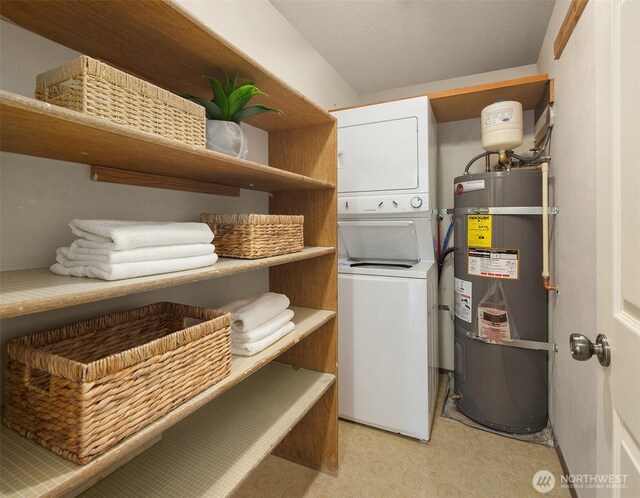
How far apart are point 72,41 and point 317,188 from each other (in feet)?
3.30

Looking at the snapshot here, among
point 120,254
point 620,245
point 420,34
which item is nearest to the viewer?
point 620,245

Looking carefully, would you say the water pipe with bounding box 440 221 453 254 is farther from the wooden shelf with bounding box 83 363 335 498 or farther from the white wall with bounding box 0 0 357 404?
the white wall with bounding box 0 0 357 404

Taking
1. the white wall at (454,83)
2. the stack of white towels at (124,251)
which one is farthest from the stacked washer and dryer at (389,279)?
the stack of white towels at (124,251)

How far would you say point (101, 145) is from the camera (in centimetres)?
75

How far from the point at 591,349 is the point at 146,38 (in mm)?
1345

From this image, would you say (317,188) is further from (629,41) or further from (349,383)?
(349,383)

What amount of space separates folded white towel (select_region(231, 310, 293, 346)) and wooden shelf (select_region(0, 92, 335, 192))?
0.56 m

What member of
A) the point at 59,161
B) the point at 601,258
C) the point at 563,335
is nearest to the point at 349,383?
the point at 563,335

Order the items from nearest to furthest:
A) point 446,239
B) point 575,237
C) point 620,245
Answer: point 620,245
point 575,237
point 446,239

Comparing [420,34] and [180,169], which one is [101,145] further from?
[420,34]

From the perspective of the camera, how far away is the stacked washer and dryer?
1855 mm

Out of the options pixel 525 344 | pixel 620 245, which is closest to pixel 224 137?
pixel 620 245

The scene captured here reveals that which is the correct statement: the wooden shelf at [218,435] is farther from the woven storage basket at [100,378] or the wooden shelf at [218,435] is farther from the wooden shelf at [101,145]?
the wooden shelf at [101,145]

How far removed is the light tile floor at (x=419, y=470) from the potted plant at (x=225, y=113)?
1559 millimetres
